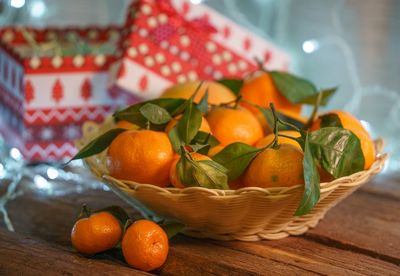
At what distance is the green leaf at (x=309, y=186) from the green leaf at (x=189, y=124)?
0.46 ft

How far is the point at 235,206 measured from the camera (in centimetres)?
69

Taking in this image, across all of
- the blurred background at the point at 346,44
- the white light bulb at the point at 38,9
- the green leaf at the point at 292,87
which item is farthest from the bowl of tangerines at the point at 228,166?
the white light bulb at the point at 38,9

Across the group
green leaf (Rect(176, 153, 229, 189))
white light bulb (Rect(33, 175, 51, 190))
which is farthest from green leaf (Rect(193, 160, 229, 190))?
white light bulb (Rect(33, 175, 51, 190))

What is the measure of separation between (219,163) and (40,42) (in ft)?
2.66

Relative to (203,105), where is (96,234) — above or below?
below

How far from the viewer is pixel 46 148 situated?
123 centimetres

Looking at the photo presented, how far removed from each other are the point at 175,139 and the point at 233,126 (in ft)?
0.29

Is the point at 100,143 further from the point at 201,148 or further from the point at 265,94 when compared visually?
the point at 265,94

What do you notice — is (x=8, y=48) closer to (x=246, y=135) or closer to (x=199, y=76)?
(x=199, y=76)

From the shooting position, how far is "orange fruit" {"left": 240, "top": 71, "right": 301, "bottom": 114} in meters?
0.95

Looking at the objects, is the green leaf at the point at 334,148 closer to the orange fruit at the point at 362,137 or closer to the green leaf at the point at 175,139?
the orange fruit at the point at 362,137

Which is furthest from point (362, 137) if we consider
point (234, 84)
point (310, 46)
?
point (310, 46)

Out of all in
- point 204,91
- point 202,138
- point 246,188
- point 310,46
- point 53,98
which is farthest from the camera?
point 310,46

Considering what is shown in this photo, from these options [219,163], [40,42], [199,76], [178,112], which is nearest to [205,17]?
[199,76]
